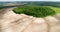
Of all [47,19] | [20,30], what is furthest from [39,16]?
[20,30]

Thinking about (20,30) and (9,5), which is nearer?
(20,30)

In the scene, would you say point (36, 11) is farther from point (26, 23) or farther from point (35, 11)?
point (26, 23)

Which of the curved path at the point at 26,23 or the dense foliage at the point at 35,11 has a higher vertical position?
the dense foliage at the point at 35,11

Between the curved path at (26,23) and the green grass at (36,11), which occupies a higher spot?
the green grass at (36,11)

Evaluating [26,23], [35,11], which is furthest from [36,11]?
[26,23]

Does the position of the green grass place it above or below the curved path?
above

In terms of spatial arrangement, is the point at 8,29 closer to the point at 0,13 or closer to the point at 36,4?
the point at 0,13
